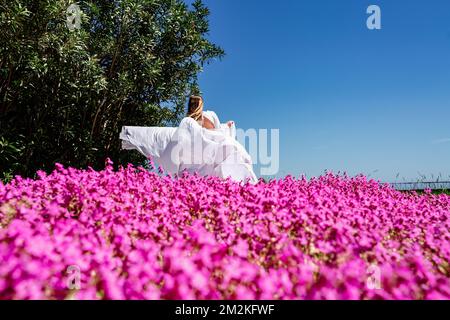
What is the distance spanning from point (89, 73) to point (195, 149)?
3797 millimetres

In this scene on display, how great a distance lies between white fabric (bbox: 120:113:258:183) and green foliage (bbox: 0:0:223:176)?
2.76 m

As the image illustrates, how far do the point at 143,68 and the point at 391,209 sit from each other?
9017mm

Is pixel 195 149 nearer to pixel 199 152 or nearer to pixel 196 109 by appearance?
pixel 199 152

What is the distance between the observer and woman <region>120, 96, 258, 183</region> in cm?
879

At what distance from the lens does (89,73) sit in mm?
9875
